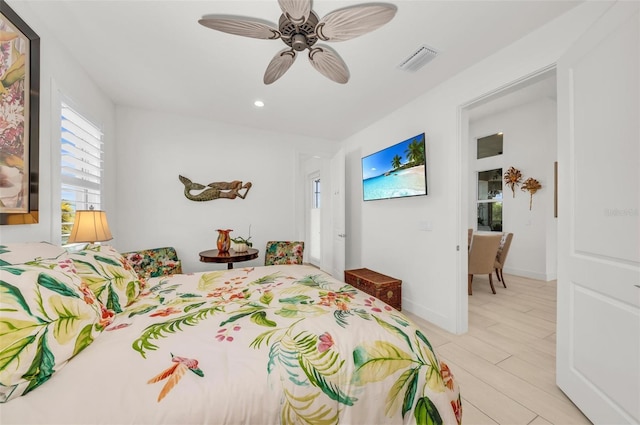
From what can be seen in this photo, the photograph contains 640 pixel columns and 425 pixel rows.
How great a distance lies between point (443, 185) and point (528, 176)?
117 inches

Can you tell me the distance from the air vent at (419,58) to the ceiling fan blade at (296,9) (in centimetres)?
111

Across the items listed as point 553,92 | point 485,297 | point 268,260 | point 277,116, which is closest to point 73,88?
point 277,116

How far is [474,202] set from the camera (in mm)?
5043

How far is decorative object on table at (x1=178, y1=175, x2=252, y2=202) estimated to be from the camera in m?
3.21

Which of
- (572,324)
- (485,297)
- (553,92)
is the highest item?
(553,92)

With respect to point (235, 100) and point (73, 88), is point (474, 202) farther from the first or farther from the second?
point (73, 88)

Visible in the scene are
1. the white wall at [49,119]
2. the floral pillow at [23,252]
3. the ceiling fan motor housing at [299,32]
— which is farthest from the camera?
the white wall at [49,119]

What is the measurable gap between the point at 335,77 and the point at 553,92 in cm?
413

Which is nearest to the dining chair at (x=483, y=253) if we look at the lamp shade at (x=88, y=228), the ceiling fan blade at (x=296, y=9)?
the ceiling fan blade at (x=296, y=9)

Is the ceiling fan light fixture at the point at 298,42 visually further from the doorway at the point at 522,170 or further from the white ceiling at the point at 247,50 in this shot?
the doorway at the point at 522,170

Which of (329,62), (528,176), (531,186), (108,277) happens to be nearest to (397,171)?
(329,62)

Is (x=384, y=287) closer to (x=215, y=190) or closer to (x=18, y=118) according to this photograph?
(x=215, y=190)

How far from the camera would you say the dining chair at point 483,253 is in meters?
3.38

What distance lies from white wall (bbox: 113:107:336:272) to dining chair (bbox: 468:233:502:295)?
2.63 metres
